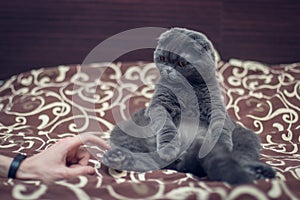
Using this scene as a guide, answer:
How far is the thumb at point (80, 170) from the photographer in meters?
1.02

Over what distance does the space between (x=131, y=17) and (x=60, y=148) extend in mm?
1155

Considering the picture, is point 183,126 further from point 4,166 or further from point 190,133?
point 4,166

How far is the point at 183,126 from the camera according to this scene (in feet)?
3.72

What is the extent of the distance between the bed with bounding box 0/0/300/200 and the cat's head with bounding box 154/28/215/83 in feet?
0.91

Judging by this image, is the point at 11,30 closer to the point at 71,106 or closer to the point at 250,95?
the point at 71,106

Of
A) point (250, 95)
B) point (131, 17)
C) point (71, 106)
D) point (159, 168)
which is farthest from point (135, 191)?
point (131, 17)

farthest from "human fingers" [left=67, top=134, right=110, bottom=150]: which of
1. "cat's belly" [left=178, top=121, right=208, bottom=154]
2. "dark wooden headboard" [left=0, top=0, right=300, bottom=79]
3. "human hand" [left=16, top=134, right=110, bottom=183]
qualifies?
"dark wooden headboard" [left=0, top=0, right=300, bottom=79]

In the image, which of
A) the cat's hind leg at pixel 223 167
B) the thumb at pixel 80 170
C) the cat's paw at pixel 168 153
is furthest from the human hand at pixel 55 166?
the cat's hind leg at pixel 223 167

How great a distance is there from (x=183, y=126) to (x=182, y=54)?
0.20 meters

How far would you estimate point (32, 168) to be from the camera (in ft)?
3.44

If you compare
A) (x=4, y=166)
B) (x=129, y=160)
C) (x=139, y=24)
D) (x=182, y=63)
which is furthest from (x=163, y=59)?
(x=139, y=24)

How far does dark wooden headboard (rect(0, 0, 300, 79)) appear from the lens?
205 cm

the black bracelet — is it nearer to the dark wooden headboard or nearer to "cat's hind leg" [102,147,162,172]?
"cat's hind leg" [102,147,162,172]

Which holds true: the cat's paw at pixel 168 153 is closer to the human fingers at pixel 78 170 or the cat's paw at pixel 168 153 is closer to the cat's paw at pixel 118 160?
the cat's paw at pixel 118 160
